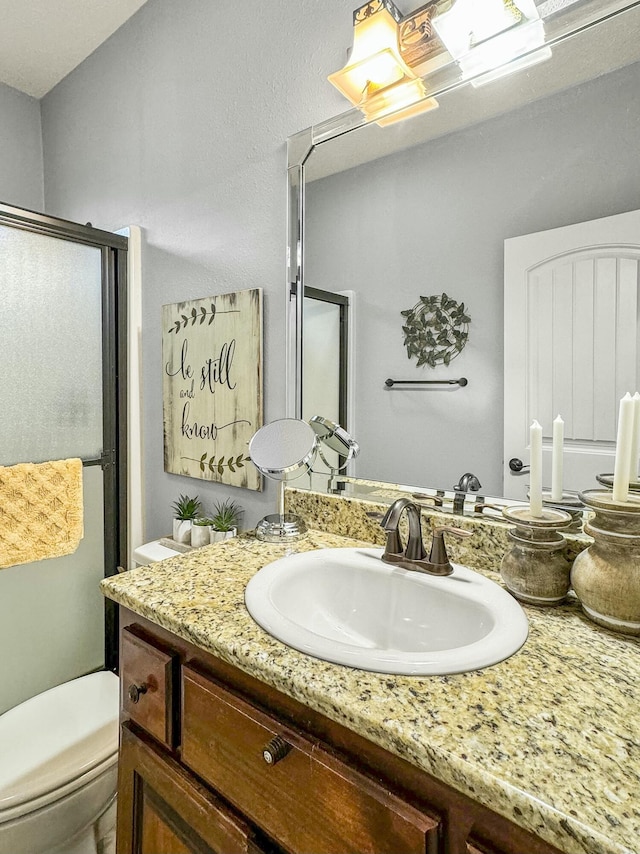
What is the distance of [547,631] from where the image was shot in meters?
0.75

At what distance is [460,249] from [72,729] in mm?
1549

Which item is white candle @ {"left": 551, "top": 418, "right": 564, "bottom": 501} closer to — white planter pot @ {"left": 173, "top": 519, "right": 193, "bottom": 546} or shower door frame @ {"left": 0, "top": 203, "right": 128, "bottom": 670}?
white planter pot @ {"left": 173, "top": 519, "right": 193, "bottom": 546}

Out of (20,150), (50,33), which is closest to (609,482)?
(50,33)

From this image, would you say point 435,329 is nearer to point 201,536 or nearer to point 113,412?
point 201,536

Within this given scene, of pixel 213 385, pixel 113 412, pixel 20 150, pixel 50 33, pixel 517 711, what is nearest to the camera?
pixel 517 711

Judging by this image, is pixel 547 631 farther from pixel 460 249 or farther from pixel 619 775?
pixel 460 249

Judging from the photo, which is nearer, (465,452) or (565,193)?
(565,193)

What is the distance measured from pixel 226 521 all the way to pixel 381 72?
1237 millimetres

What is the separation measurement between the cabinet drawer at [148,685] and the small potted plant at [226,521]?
54 cm

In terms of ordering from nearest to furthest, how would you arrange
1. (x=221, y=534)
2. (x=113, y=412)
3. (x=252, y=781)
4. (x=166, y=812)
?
1. (x=252, y=781)
2. (x=166, y=812)
3. (x=221, y=534)
4. (x=113, y=412)

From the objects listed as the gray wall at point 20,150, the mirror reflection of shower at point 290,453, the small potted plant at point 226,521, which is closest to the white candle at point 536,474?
the mirror reflection of shower at point 290,453

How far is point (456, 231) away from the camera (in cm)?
108

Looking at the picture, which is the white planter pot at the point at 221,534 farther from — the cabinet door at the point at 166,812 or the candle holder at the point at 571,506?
the candle holder at the point at 571,506

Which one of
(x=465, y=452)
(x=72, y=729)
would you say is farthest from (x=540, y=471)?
(x=72, y=729)
